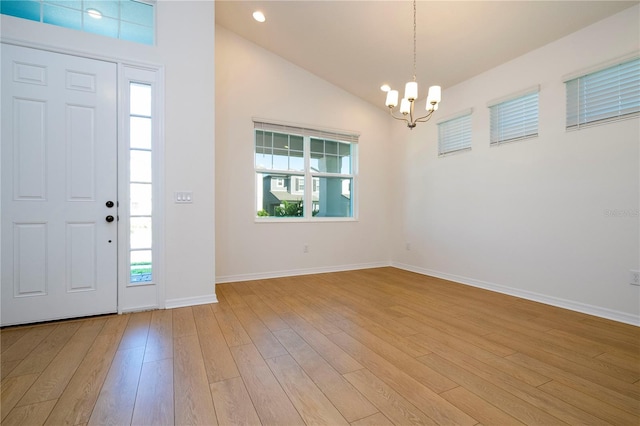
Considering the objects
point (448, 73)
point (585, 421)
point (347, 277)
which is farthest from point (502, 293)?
point (448, 73)

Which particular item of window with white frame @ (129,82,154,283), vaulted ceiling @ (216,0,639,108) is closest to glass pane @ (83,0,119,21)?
window with white frame @ (129,82,154,283)

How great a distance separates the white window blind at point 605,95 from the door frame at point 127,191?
166 inches

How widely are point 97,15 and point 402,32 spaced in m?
3.19

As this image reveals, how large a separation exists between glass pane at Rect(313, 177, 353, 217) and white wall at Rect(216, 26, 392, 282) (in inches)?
8.5

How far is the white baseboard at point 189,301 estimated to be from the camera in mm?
3004

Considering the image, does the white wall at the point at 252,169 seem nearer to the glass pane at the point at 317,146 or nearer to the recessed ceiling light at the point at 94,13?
the glass pane at the point at 317,146

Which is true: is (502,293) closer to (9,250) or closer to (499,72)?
(499,72)

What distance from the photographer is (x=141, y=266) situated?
2934 millimetres

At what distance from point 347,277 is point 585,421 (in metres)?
3.19

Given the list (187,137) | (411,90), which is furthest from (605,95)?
(187,137)

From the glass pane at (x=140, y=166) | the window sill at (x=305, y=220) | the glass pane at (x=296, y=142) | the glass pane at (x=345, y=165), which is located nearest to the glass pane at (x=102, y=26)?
the glass pane at (x=140, y=166)

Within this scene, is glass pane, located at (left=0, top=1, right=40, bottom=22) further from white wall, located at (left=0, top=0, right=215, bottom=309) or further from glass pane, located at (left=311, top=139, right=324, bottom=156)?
glass pane, located at (left=311, top=139, right=324, bottom=156)

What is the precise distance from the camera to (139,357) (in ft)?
6.57

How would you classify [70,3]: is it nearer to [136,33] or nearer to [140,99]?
[136,33]
